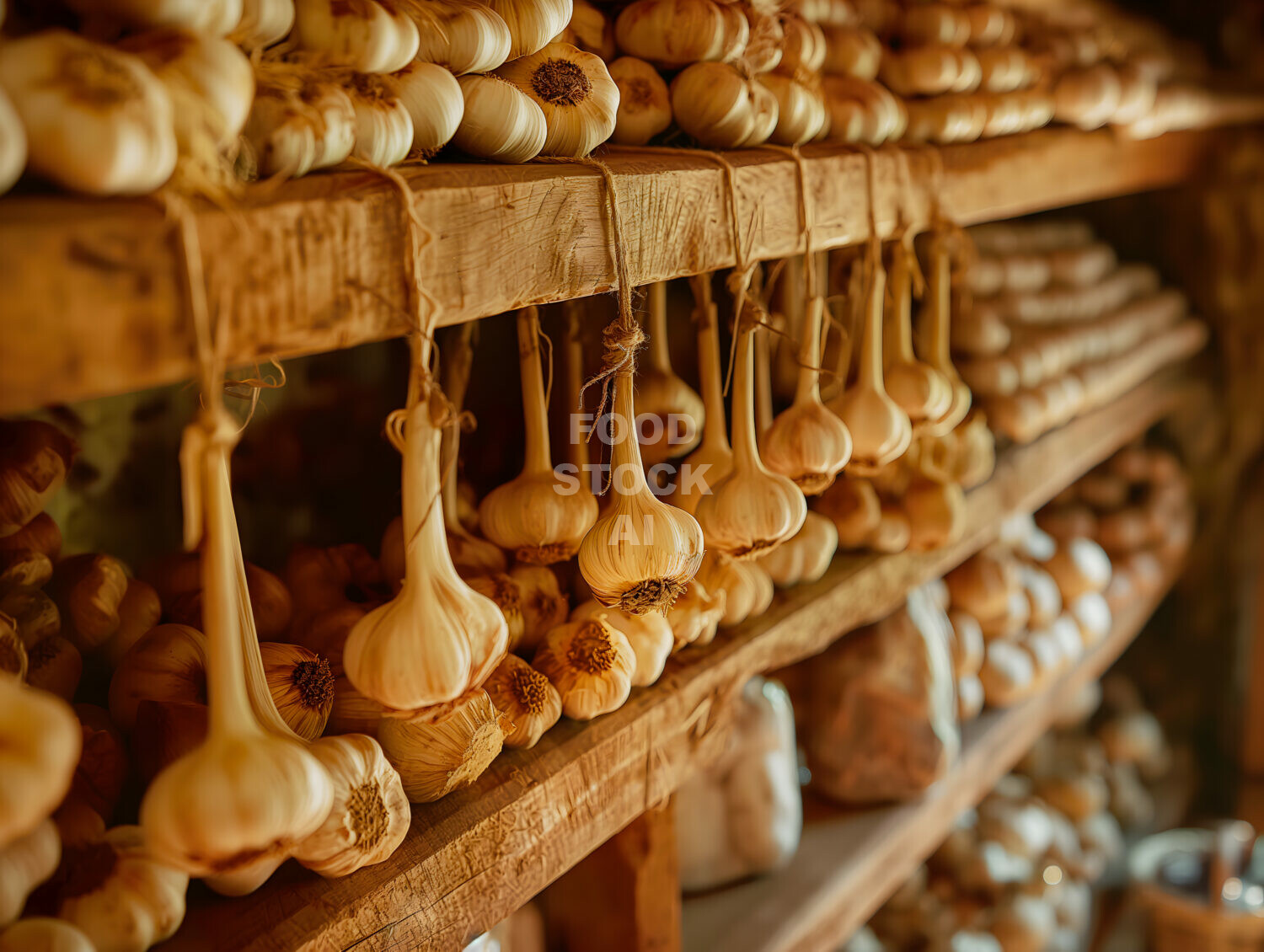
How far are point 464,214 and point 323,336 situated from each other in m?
0.10

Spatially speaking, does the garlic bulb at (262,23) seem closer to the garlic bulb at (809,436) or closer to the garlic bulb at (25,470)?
the garlic bulb at (25,470)

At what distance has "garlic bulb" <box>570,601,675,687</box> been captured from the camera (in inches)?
30.5

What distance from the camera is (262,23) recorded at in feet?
1.52

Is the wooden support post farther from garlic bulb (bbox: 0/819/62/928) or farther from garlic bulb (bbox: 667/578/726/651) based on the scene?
garlic bulb (bbox: 0/819/62/928)

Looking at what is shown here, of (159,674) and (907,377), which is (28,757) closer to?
(159,674)

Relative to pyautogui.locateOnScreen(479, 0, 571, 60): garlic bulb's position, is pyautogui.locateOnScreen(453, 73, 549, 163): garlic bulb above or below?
below

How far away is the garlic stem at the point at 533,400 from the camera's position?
706 mm

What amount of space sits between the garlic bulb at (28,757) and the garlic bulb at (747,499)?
17.8 inches

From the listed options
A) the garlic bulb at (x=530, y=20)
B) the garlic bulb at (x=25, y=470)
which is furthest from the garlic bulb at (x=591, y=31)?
the garlic bulb at (x=25, y=470)

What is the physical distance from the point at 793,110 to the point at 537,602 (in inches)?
17.2

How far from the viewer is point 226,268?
1.27 feet

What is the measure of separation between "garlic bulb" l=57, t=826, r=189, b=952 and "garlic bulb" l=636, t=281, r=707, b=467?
0.50 meters

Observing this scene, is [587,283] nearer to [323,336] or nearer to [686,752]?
[323,336]

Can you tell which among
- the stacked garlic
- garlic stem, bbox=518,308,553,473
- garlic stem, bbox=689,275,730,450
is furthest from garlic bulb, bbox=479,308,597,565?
the stacked garlic
